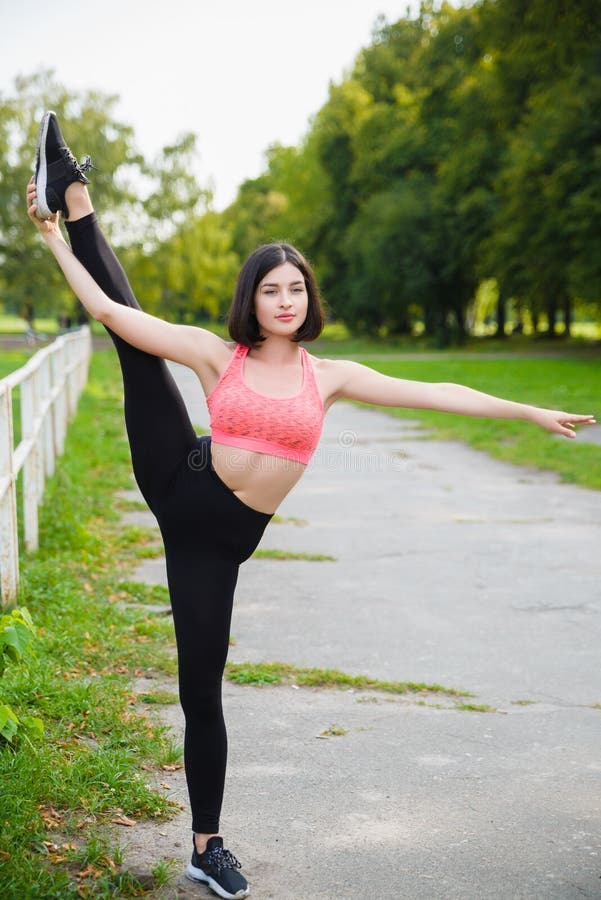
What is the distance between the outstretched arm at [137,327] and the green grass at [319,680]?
7.49ft

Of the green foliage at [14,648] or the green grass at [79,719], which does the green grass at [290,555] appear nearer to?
the green grass at [79,719]

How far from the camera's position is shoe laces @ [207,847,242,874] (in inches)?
118

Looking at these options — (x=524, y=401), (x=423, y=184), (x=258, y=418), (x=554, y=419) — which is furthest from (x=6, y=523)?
(x=423, y=184)

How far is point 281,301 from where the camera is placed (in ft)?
10.0

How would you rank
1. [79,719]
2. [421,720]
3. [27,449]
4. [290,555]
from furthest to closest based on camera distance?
[290,555] → [27,449] → [421,720] → [79,719]

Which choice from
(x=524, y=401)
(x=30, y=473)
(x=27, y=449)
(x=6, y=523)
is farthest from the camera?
(x=524, y=401)

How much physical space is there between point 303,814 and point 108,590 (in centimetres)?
307

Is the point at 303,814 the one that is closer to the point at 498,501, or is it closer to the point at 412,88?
the point at 498,501

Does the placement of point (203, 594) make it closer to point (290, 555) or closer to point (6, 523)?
point (6, 523)

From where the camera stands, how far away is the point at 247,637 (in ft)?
18.3

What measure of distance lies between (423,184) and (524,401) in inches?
1115

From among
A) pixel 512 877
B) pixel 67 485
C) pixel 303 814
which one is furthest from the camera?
pixel 67 485

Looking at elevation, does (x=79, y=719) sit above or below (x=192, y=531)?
below

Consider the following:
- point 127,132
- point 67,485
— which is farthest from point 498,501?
point 127,132
